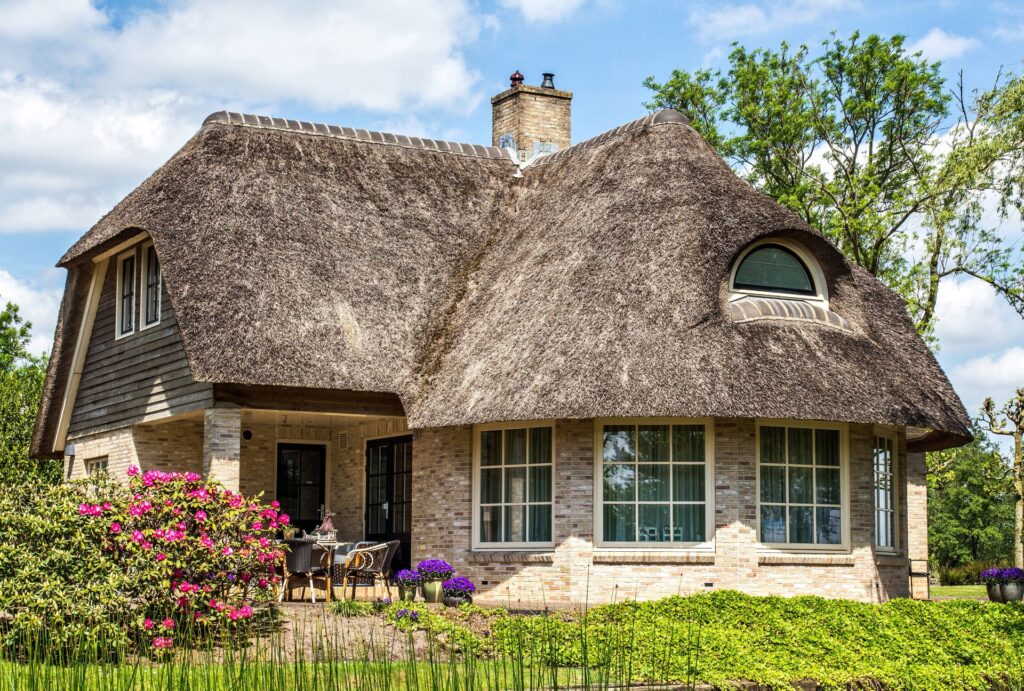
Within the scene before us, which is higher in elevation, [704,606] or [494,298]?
[494,298]

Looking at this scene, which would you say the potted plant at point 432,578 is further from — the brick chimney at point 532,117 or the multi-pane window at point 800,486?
the brick chimney at point 532,117

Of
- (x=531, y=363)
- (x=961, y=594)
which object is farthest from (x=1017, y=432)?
(x=531, y=363)

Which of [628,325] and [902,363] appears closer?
[628,325]

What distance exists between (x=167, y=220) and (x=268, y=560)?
6733 mm

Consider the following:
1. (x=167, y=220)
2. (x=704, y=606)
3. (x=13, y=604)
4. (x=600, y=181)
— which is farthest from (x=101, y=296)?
(x=704, y=606)

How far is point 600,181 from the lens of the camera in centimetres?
1941

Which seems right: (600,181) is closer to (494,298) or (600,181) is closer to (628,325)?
(494,298)

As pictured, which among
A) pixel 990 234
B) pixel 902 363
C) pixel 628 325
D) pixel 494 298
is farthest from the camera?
pixel 990 234

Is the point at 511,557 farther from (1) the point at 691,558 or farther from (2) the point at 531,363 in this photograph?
(2) the point at 531,363

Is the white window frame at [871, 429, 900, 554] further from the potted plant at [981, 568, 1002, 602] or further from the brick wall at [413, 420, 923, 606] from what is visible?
the potted plant at [981, 568, 1002, 602]

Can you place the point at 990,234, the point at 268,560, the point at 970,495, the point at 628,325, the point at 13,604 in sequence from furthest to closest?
1. the point at 970,495
2. the point at 990,234
3. the point at 628,325
4. the point at 268,560
5. the point at 13,604

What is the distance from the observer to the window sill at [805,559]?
1631cm

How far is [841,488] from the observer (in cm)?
1703

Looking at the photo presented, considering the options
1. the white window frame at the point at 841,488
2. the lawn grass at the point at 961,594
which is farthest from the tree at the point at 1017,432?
the white window frame at the point at 841,488
